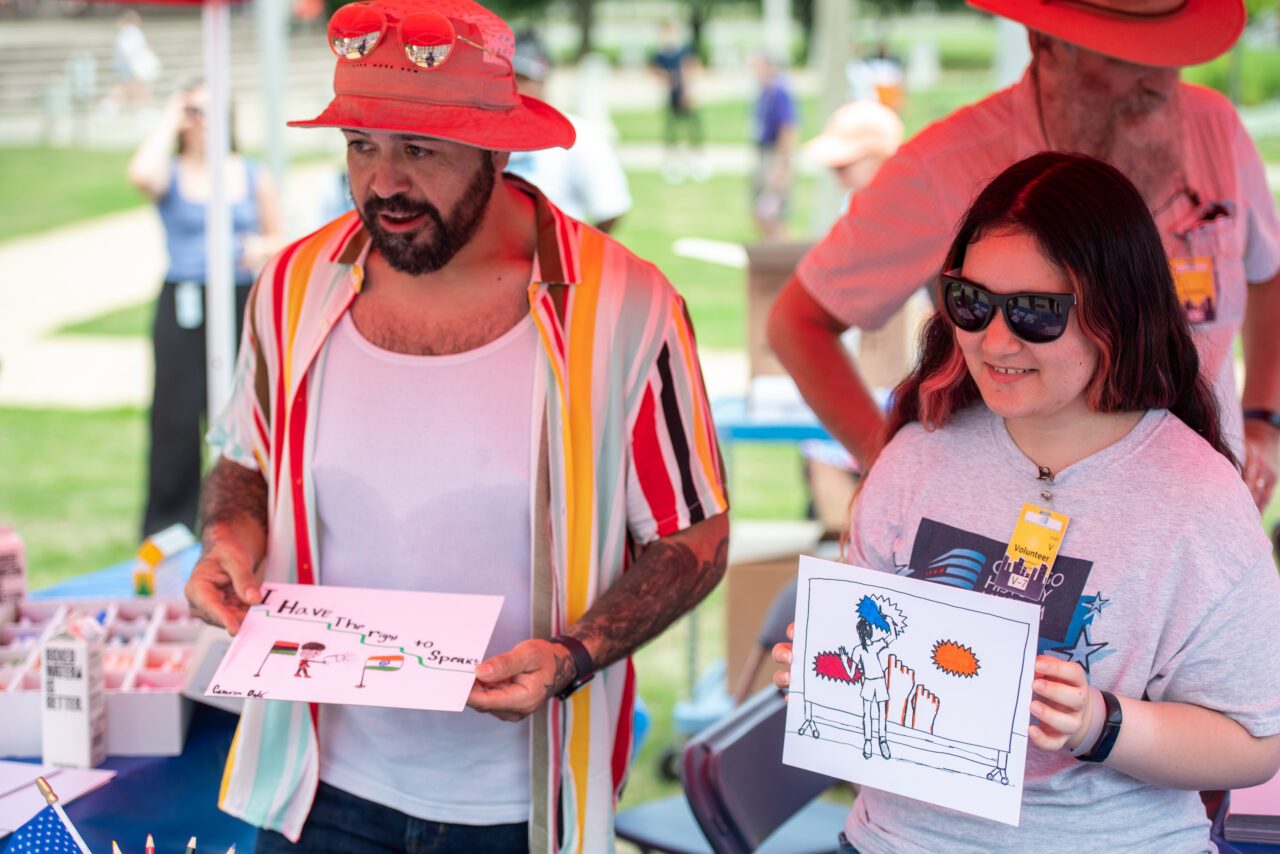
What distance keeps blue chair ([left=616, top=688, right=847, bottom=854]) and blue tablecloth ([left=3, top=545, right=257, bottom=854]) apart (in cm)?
78

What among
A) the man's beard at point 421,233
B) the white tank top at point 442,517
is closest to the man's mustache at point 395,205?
the man's beard at point 421,233

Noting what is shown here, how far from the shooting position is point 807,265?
2.77 m

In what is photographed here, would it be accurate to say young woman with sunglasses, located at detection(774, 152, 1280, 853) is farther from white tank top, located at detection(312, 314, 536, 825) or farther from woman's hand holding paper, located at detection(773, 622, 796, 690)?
white tank top, located at detection(312, 314, 536, 825)

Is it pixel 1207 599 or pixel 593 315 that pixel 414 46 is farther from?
pixel 1207 599

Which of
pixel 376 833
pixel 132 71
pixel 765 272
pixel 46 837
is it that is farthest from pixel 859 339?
pixel 132 71

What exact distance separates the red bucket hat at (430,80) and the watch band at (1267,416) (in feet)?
4.99

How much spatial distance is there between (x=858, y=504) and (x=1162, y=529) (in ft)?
1.43

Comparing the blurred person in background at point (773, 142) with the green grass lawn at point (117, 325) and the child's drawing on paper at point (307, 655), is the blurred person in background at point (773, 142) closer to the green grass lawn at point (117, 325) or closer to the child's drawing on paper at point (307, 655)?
the green grass lawn at point (117, 325)

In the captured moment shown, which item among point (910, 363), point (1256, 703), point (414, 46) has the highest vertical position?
point (414, 46)

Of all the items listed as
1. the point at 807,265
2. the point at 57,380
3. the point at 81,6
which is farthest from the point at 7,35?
the point at 807,265

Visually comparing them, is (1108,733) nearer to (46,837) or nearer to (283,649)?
(283,649)

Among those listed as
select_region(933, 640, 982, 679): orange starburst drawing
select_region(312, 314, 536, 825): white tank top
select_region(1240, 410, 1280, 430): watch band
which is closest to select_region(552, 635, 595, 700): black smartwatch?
select_region(312, 314, 536, 825): white tank top

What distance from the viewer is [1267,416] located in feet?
9.45

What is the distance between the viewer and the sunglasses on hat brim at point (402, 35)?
2197mm
